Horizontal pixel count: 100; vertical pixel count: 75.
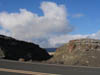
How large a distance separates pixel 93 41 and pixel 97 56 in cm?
443

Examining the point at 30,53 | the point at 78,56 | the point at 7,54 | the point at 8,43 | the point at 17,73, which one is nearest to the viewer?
the point at 17,73

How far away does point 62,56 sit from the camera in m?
28.0

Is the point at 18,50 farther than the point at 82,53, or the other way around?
the point at 18,50

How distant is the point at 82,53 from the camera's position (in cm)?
2472

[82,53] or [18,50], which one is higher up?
[18,50]

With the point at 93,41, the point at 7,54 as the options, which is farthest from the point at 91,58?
the point at 7,54

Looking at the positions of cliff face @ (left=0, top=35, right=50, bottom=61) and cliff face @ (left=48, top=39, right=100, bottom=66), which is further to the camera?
cliff face @ (left=0, top=35, right=50, bottom=61)

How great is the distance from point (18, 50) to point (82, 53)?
24134 millimetres

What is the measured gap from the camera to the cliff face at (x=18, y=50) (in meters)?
41.4

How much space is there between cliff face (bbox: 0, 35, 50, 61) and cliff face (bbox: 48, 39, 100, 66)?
1559 centimetres

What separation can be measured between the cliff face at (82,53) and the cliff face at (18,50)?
15593mm

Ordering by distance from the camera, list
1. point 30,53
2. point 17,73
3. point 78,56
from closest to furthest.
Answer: point 17,73, point 78,56, point 30,53

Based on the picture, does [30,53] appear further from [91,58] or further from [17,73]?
[17,73]

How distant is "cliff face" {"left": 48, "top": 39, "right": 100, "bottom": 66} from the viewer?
22.5 m
